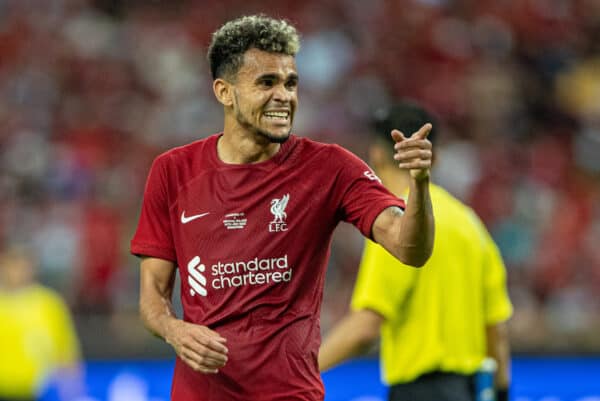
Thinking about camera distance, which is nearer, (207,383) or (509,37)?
(207,383)

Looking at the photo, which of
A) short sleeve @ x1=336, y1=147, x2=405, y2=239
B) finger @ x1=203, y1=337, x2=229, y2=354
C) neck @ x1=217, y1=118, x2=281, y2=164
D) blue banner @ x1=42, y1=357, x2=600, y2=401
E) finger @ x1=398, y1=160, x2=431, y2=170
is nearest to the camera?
finger @ x1=398, y1=160, x2=431, y2=170

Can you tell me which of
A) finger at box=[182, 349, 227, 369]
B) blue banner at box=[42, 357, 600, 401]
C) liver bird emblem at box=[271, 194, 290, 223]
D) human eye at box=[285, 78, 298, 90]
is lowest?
blue banner at box=[42, 357, 600, 401]

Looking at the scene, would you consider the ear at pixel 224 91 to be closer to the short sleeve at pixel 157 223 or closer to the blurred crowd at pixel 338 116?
the short sleeve at pixel 157 223

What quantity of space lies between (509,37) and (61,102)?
222 inches

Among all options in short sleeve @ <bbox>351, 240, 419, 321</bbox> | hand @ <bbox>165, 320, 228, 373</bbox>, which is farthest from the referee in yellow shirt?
hand @ <bbox>165, 320, 228, 373</bbox>

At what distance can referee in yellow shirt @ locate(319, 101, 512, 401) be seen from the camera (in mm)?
4980

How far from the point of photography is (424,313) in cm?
501

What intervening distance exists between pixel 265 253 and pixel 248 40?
0.76m

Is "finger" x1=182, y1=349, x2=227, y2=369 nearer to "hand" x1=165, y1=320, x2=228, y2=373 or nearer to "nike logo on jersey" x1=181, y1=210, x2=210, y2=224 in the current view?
"hand" x1=165, y1=320, x2=228, y2=373

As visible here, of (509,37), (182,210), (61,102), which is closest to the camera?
(182,210)

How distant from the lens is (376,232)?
12.8ft

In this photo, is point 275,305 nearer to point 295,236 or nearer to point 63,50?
point 295,236

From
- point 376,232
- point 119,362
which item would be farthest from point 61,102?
point 376,232

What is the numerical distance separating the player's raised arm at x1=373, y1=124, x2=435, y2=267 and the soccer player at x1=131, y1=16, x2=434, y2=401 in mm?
32
